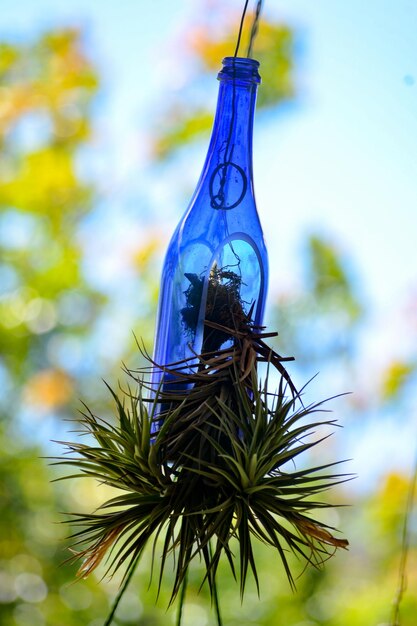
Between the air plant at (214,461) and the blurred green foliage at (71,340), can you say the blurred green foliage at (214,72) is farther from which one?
the air plant at (214,461)

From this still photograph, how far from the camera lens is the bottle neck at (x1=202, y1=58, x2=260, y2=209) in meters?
0.88

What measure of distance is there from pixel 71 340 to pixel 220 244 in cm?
381

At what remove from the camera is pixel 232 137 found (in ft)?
2.90

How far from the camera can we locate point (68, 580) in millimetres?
3750

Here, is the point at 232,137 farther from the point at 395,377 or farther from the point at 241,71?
the point at 395,377

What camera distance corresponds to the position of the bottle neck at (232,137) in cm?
88

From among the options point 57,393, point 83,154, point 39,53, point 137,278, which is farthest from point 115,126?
point 57,393

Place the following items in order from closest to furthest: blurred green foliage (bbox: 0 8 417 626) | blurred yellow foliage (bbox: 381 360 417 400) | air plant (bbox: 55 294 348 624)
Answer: air plant (bbox: 55 294 348 624)
blurred green foliage (bbox: 0 8 417 626)
blurred yellow foliage (bbox: 381 360 417 400)

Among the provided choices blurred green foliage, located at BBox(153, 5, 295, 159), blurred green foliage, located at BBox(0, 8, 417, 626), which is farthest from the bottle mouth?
blurred green foliage, located at BBox(153, 5, 295, 159)

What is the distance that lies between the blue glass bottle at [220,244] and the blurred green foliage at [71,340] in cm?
265

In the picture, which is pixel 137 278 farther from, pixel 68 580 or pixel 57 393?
pixel 68 580

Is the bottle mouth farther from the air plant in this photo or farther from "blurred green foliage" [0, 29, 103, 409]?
"blurred green foliage" [0, 29, 103, 409]

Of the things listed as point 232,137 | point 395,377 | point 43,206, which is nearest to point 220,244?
point 232,137

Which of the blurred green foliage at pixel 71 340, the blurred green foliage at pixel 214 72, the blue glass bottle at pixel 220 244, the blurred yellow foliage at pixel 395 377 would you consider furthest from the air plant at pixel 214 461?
the blurred green foliage at pixel 214 72
